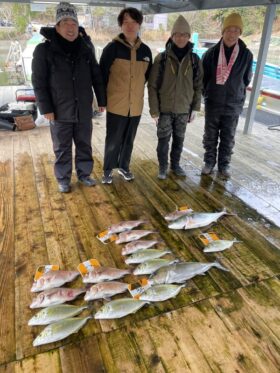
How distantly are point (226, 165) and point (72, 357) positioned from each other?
107 inches

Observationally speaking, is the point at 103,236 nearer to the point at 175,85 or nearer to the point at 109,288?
Result: the point at 109,288

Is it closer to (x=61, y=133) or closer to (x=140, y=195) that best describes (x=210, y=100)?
(x=140, y=195)

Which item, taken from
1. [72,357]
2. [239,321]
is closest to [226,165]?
[239,321]

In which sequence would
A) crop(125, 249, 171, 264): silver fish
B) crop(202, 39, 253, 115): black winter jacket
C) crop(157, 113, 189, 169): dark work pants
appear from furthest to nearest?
crop(157, 113, 189, 169): dark work pants → crop(202, 39, 253, 115): black winter jacket → crop(125, 249, 171, 264): silver fish

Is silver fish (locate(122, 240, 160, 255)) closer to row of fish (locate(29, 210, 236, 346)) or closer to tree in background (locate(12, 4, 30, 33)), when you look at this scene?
row of fish (locate(29, 210, 236, 346))

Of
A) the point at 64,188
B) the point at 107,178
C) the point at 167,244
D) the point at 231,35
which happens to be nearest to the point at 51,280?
the point at 167,244

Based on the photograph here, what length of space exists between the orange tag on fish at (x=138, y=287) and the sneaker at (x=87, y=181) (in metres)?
1.51

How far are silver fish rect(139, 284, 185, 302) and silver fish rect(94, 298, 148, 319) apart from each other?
0.19 ft

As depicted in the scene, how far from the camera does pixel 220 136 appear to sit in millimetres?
3443

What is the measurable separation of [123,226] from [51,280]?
0.77m

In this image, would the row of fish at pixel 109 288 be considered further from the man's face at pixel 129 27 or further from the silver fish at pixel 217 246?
the man's face at pixel 129 27

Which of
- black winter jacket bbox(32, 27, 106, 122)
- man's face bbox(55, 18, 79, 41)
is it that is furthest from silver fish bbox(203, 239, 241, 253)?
man's face bbox(55, 18, 79, 41)

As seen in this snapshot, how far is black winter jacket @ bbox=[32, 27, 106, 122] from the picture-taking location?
2564 millimetres

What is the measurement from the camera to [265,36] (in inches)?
169
